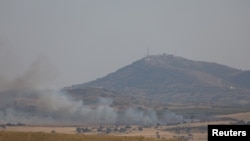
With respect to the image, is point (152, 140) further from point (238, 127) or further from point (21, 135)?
point (238, 127)

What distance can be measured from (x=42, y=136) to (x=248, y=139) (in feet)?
317

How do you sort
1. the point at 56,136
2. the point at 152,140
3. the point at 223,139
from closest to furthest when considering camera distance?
the point at 223,139 → the point at 152,140 → the point at 56,136

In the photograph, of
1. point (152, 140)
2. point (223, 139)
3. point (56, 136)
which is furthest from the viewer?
point (56, 136)

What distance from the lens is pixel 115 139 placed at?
141250 mm

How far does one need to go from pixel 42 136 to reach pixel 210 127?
96190 millimetres

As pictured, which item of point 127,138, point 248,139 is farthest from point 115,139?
point 248,139

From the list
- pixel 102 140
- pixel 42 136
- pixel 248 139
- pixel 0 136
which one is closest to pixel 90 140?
pixel 102 140

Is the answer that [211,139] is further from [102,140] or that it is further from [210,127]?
[102,140]

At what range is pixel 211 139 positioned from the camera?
51844 millimetres

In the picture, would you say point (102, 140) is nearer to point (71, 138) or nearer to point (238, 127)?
point (71, 138)

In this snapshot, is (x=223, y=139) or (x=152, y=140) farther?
(x=152, y=140)

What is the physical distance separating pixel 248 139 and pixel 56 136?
9684 cm

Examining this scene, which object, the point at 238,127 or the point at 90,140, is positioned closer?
the point at 238,127

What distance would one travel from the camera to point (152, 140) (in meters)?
135
